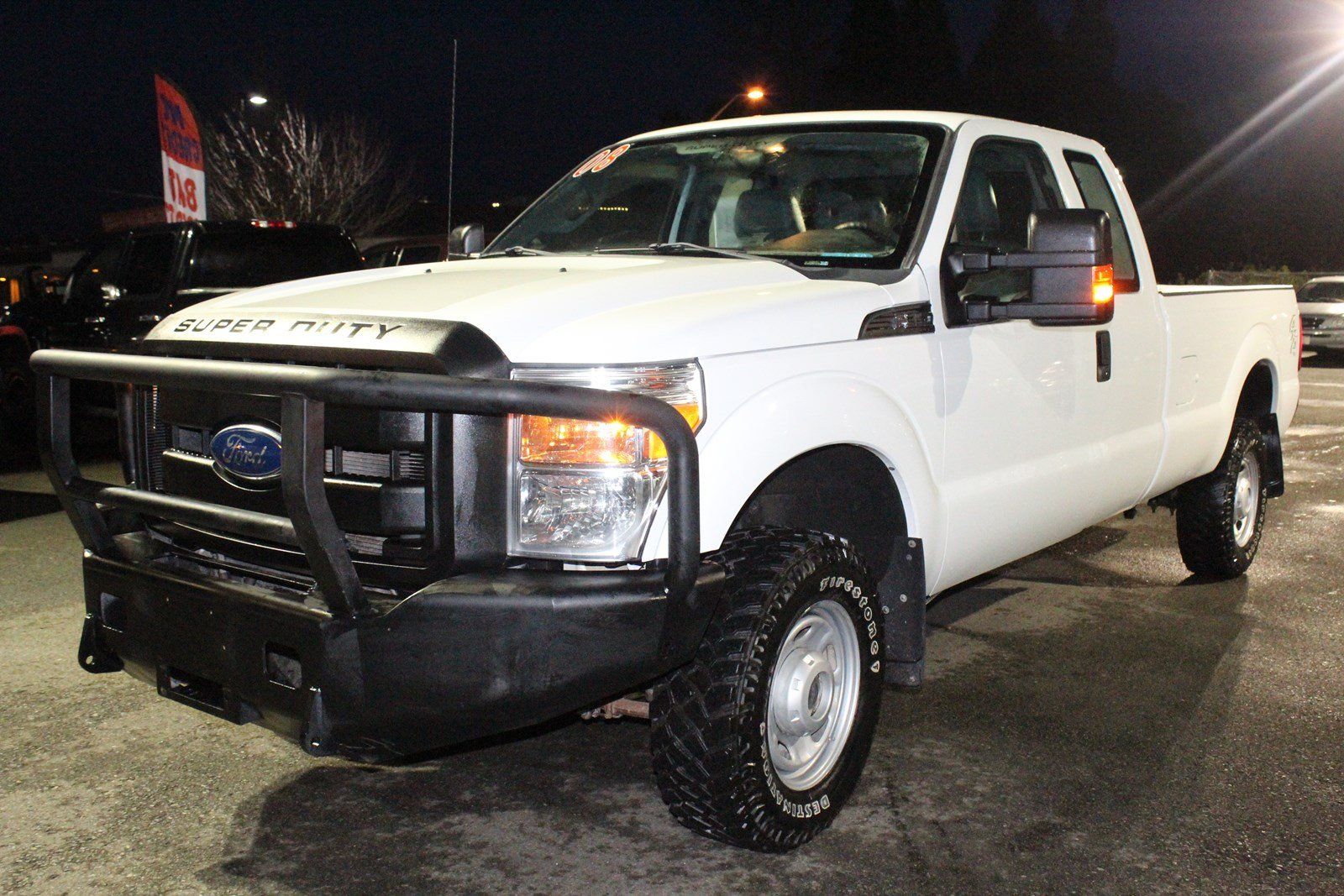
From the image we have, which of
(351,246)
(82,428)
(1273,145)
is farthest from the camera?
(1273,145)

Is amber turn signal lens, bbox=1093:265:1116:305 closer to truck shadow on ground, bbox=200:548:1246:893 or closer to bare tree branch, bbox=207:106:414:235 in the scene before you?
truck shadow on ground, bbox=200:548:1246:893

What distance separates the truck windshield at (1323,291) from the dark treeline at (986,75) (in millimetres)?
29493

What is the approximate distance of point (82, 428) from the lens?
43.4 ft

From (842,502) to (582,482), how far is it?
120 centimetres

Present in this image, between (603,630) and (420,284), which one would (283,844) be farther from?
(420,284)

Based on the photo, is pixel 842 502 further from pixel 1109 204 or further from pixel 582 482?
pixel 1109 204

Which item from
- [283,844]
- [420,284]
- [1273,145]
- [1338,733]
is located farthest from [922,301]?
[1273,145]

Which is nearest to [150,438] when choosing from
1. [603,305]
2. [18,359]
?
[603,305]

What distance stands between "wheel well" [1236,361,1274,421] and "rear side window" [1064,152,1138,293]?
5.26ft

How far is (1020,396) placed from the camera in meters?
4.52

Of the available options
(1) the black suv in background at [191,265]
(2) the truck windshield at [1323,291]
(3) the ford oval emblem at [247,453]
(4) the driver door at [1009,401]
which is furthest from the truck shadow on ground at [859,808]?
(2) the truck windshield at [1323,291]

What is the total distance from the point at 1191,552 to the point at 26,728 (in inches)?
201

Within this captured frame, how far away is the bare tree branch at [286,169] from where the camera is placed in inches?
1394

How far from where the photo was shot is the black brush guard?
2945 mm
